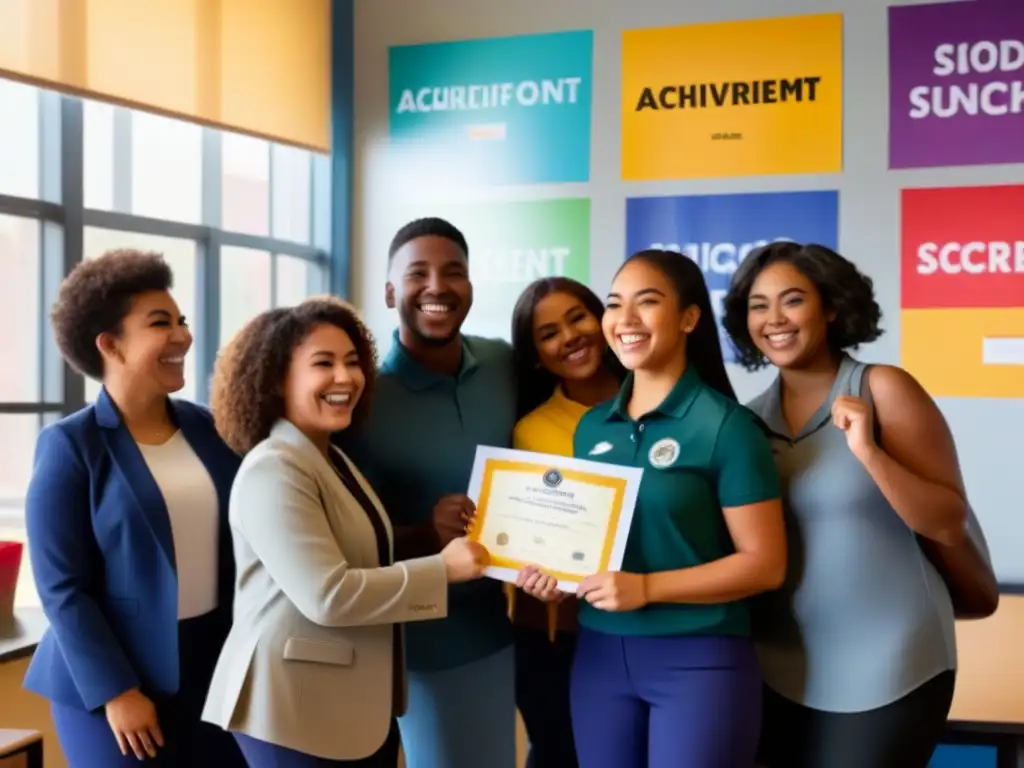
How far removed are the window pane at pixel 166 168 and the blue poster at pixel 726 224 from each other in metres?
1.73

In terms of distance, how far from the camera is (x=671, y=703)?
1696 mm

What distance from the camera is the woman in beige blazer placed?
1.67 metres

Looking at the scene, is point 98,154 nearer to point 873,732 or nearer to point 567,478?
point 567,478

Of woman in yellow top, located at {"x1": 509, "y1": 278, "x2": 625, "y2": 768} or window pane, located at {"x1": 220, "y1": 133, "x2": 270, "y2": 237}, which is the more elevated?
window pane, located at {"x1": 220, "y1": 133, "x2": 270, "y2": 237}

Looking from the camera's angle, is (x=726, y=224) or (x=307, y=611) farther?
(x=726, y=224)

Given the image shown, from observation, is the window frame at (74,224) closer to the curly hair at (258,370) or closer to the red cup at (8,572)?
the red cup at (8,572)

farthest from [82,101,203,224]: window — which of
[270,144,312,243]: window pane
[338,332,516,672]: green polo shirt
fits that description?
[338,332,516,672]: green polo shirt

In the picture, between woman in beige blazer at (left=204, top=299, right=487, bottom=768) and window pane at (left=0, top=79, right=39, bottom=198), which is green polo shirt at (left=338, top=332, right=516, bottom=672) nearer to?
woman in beige blazer at (left=204, top=299, right=487, bottom=768)

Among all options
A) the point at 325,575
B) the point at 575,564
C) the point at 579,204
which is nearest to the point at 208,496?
the point at 325,575

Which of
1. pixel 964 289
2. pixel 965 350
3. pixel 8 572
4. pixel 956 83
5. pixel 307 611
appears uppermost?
pixel 956 83

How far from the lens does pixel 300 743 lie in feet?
5.49

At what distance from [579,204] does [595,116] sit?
37cm

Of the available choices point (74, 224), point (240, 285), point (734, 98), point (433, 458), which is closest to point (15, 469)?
point (74, 224)

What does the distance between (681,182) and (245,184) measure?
1.80m
